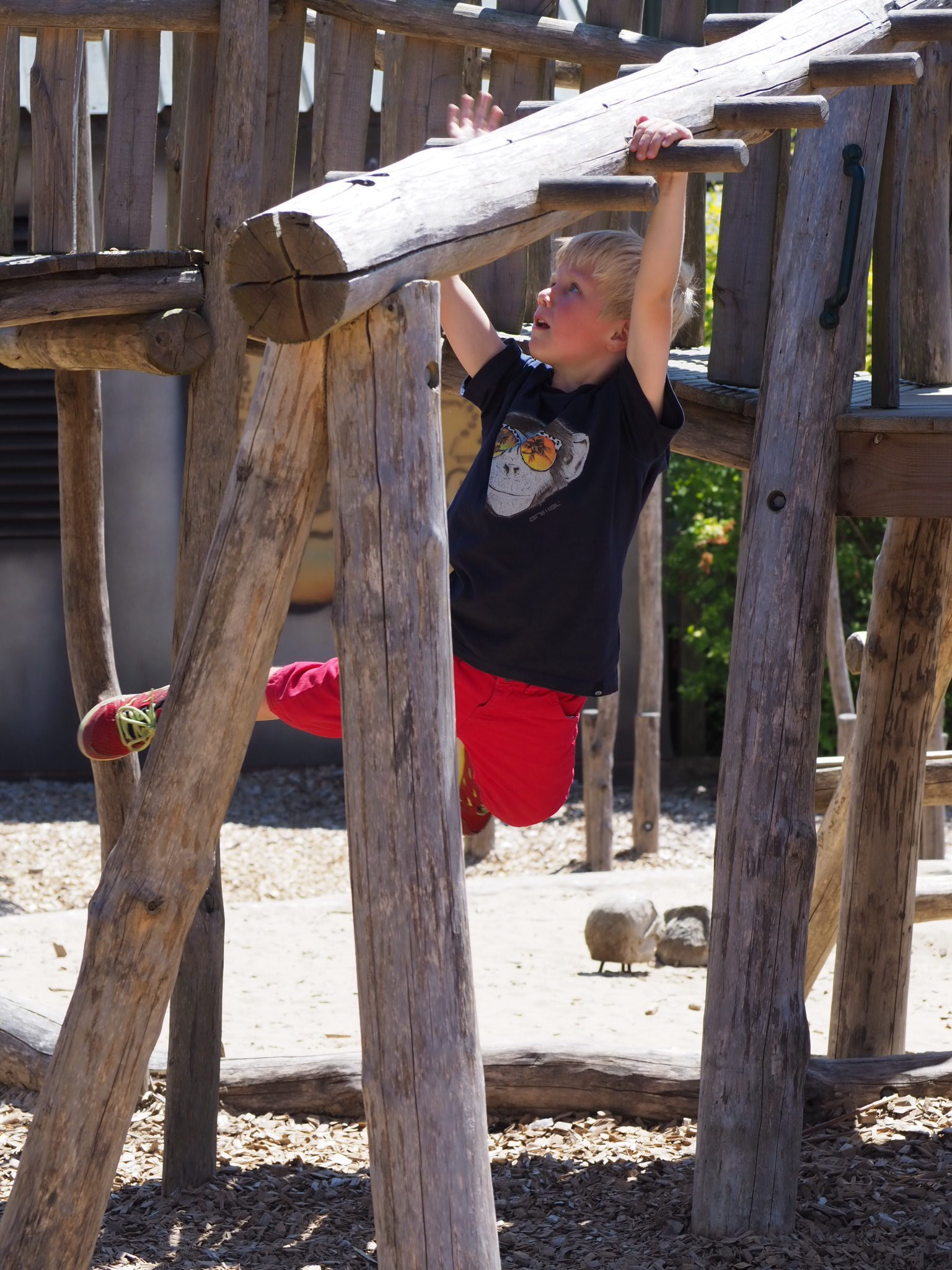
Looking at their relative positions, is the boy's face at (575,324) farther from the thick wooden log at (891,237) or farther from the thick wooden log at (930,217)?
the thick wooden log at (930,217)

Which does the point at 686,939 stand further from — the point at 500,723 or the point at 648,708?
the point at 500,723

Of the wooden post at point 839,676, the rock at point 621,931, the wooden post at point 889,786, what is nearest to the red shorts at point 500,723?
the wooden post at point 889,786

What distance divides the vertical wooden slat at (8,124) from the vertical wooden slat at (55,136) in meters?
0.05

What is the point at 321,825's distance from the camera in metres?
8.76

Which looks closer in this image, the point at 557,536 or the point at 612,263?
the point at 557,536

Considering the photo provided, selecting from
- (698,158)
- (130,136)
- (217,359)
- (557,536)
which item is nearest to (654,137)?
(698,158)

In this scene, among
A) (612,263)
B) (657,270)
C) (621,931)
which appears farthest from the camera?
(621,931)

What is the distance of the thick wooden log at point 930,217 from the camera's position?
155 inches

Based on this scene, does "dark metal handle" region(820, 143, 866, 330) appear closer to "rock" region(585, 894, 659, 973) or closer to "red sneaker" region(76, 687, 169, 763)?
"red sneaker" region(76, 687, 169, 763)

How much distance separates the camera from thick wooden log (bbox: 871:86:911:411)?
3225mm

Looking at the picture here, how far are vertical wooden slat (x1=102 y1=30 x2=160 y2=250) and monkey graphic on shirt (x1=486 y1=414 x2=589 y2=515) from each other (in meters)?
1.19

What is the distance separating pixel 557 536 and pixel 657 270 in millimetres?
525

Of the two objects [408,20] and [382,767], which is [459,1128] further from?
[408,20]

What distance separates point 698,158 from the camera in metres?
2.08
